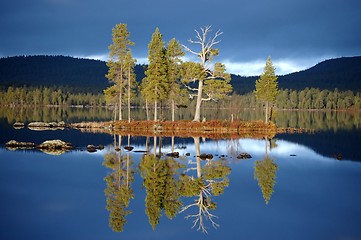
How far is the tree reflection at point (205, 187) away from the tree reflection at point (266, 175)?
6.59 feet

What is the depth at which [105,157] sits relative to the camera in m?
34.2

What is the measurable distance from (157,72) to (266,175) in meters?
36.4

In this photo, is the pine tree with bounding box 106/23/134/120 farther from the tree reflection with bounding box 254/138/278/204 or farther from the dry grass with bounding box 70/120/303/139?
the tree reflection with bounding box 254/138/278/204

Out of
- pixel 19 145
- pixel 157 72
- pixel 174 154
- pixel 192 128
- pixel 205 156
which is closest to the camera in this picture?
pixel 205 156

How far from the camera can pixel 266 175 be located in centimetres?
2747

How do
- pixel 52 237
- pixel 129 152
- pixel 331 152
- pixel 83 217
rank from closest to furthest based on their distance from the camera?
pixel 52 237 → pixel 83 217 → pixel 129 152 → pixel 331 152

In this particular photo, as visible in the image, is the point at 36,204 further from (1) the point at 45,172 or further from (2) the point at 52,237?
(1) the point at 45,172

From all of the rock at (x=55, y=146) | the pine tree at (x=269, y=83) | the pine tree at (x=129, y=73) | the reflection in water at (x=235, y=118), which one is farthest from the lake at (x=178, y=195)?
the reflection in water at (x=235, y=118)

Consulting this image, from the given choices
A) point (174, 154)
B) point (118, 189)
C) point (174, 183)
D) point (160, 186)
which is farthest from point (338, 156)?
point (118, 189)

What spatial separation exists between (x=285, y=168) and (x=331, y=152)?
1186cm

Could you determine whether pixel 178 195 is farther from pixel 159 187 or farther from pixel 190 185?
pixel 190 185

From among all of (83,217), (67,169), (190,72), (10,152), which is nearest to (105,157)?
(67,169)

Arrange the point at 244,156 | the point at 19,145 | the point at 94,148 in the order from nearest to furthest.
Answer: the point at 244,156
the point at 94,148
the point at 19,145

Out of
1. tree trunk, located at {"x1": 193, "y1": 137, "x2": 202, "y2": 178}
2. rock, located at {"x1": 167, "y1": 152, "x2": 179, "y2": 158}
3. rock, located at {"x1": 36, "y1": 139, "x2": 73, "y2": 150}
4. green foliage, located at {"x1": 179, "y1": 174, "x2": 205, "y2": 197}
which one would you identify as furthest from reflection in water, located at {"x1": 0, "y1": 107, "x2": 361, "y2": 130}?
green foliage, located at {"x1": 179, "y1": 174, "x2": 205, "y2": 197}
